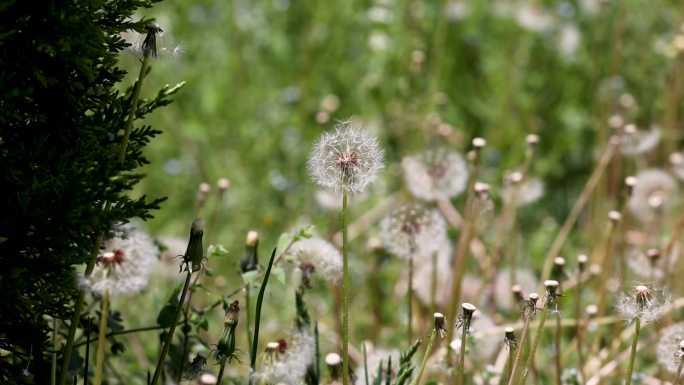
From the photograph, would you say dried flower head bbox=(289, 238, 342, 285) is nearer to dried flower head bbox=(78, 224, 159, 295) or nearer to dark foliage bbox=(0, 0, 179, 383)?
dried flower head bbox=(78, 224, 159, 295)

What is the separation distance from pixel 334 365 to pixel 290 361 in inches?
3.8

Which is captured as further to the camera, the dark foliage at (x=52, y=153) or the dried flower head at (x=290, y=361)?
the dried flower head at (x=290, y=361)

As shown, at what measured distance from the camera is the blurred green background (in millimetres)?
4465

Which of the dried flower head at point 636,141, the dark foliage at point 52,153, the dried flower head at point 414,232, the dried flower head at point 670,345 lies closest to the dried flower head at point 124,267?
the dark foliage at point 52,153

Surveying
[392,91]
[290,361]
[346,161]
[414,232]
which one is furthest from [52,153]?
[392,91]

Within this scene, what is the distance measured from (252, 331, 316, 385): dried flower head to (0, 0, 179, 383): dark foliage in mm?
431

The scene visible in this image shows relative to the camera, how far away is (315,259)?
2.31m

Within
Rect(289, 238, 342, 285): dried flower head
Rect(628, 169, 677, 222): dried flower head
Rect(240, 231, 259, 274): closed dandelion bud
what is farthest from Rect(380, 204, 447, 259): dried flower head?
Rect(628, 169, 677, 222): dried flower head

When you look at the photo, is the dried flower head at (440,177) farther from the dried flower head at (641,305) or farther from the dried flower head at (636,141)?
the dried flower head at (641,305)

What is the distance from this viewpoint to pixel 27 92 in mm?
1703

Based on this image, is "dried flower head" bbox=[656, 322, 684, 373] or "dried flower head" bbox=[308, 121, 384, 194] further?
"dried flower head" bbox=[656, 322, 684, 373]

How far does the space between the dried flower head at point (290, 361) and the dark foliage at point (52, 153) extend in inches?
17.0

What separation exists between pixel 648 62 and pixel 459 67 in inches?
41.3

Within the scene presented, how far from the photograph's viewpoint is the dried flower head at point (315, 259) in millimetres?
2268
